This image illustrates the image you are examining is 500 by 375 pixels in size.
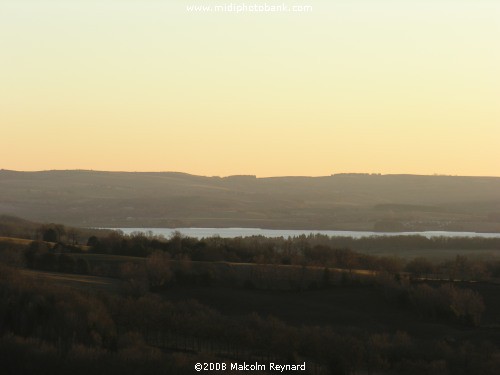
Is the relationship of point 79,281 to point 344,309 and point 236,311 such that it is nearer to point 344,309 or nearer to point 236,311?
point 236,311

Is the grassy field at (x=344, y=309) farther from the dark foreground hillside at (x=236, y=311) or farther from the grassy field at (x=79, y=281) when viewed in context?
the grassy field at (x=79, y=281)

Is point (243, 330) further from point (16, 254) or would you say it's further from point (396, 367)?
point (16, 254)

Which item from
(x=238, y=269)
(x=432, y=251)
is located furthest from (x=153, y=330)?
(x=432, y=251)

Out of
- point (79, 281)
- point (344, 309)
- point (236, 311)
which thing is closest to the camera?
point (236, 311)

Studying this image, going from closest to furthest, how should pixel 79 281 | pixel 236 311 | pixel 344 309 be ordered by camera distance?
1. pixel 236 311
2. pixel 344 309
3. pixel 79 281

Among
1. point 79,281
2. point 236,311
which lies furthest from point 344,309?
point 79,281

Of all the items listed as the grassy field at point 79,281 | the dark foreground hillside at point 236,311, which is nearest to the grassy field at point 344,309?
the dark foreground hillside at point 236,311

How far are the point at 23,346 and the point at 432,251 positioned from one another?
127 m

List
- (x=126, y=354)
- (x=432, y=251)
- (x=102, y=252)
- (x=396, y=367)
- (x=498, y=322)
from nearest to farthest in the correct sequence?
(x=126, y=354) → (x=396, y=367) → (x=498, y=322) → (x=102, y=252) → (x=432, y=251)

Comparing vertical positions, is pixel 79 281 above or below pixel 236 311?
above

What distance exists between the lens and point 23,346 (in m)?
63.6

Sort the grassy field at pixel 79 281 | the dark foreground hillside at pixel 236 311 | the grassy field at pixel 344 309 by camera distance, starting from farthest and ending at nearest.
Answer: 1. the grassy field at pixel 79 281
2. the grassy field at pixel 344 309
3. the dark foreground hillside at pixel 236 311

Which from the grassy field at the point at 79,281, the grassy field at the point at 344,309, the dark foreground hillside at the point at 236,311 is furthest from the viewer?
the grassy field at the point at 79,281

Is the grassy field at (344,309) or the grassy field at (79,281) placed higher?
the grassy field at (79,281)
